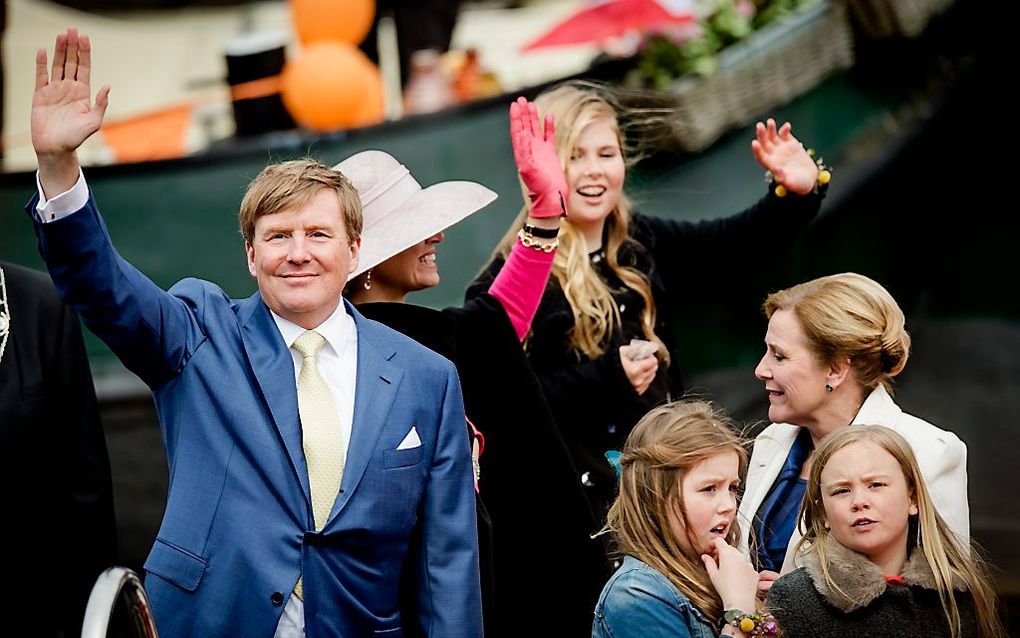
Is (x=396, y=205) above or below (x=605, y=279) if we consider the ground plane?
above

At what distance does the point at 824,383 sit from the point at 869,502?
46 cm

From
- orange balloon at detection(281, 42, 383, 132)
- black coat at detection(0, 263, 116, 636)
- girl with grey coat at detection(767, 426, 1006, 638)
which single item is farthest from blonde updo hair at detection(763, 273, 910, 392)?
orange balloon at detection(281, 42, 383, 132)

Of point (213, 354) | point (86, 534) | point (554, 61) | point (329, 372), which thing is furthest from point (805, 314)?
point (554, 61)

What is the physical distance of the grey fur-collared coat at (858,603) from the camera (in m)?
2.84

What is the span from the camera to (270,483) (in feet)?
9.31

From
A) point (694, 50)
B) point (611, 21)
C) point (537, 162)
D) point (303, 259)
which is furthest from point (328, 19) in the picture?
point (303, 259)

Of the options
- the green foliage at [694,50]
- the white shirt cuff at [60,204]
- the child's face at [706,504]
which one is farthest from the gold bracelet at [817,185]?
the green foliage at [694,50]

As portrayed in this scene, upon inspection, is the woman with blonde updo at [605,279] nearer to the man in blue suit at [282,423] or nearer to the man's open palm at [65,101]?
the man in blue suit at [282,423]

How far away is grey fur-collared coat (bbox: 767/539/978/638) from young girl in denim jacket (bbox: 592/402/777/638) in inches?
2.3

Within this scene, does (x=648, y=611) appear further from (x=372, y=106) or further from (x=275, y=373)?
(x=372, y=106)

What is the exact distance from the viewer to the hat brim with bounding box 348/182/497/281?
3.41 meters

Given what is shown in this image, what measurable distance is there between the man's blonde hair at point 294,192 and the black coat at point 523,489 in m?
A: 0.52

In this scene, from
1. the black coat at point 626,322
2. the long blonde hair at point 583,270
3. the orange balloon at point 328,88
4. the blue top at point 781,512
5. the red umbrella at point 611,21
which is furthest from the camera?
the orange balloon at point 328,88

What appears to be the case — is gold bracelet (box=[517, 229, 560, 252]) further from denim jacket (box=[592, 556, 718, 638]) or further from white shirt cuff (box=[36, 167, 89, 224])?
white shirt cuff (box=[36, 167, 89, 224])
